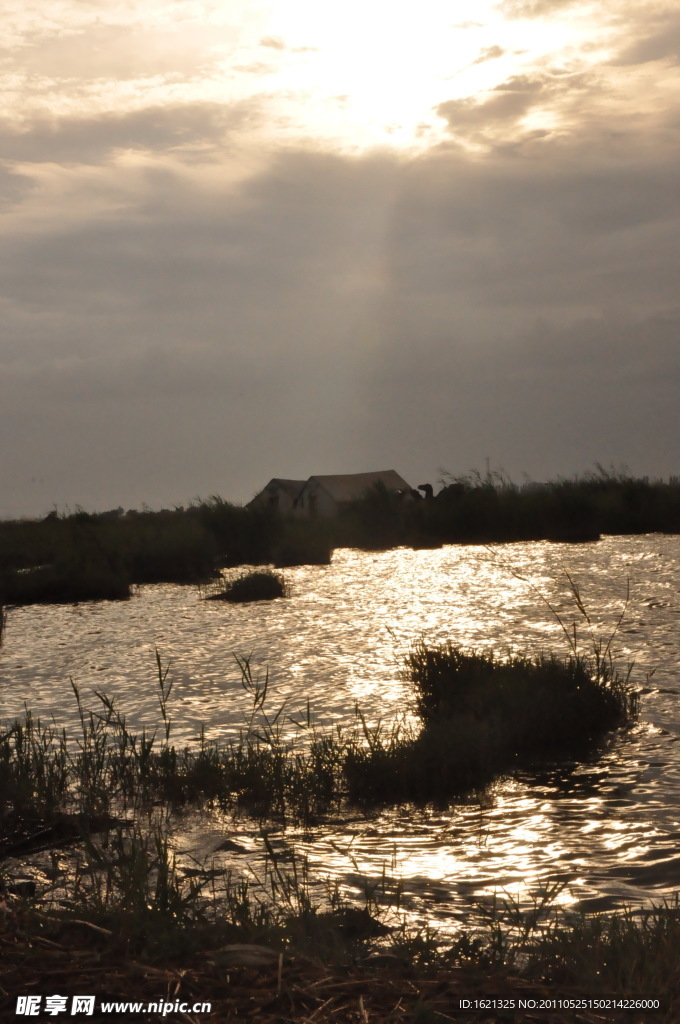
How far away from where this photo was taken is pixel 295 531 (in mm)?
25812

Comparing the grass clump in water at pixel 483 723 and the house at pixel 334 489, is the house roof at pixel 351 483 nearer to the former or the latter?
the house at pixel 334 489

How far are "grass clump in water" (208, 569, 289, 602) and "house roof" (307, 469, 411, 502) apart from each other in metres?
24.7

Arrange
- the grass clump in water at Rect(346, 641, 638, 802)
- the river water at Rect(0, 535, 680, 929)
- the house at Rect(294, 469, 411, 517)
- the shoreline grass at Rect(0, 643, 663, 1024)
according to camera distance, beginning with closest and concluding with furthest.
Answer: the shoreline grass at Rect(0, 643, 663, 1024) < the river water at Rect(0, 535, 680, 929) < the grass clump in water at Rect(346, 641, 638, 802) < the house at Rect(294, 469, 411, 517)

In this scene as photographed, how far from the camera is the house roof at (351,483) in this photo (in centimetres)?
4296

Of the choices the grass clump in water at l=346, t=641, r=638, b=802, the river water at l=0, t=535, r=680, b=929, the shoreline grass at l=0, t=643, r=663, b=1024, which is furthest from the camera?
the grass clump in water at l=346, t=641, r=638, b=802

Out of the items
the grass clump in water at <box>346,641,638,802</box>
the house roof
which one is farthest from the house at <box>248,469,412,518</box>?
the grass clump in water at <box>346,641,638,802</box>

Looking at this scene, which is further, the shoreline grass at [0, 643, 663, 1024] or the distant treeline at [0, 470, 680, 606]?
the distant treeline at [0, 470, 680, 606]

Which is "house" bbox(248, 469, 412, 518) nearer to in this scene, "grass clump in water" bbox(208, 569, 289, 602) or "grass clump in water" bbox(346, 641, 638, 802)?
"grass clump in water" bbox(208, 569, 289, 602)

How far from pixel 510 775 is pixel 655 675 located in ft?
10.5

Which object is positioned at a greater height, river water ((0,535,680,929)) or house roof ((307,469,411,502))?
house roof ((307,469,411,502))

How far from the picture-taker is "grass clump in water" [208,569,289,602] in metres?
16.8

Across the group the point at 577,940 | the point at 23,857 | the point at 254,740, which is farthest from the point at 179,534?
the point at 577,940

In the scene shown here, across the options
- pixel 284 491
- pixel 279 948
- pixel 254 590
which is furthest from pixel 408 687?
pixel 284 491

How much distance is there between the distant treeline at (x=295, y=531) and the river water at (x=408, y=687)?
1.53m
